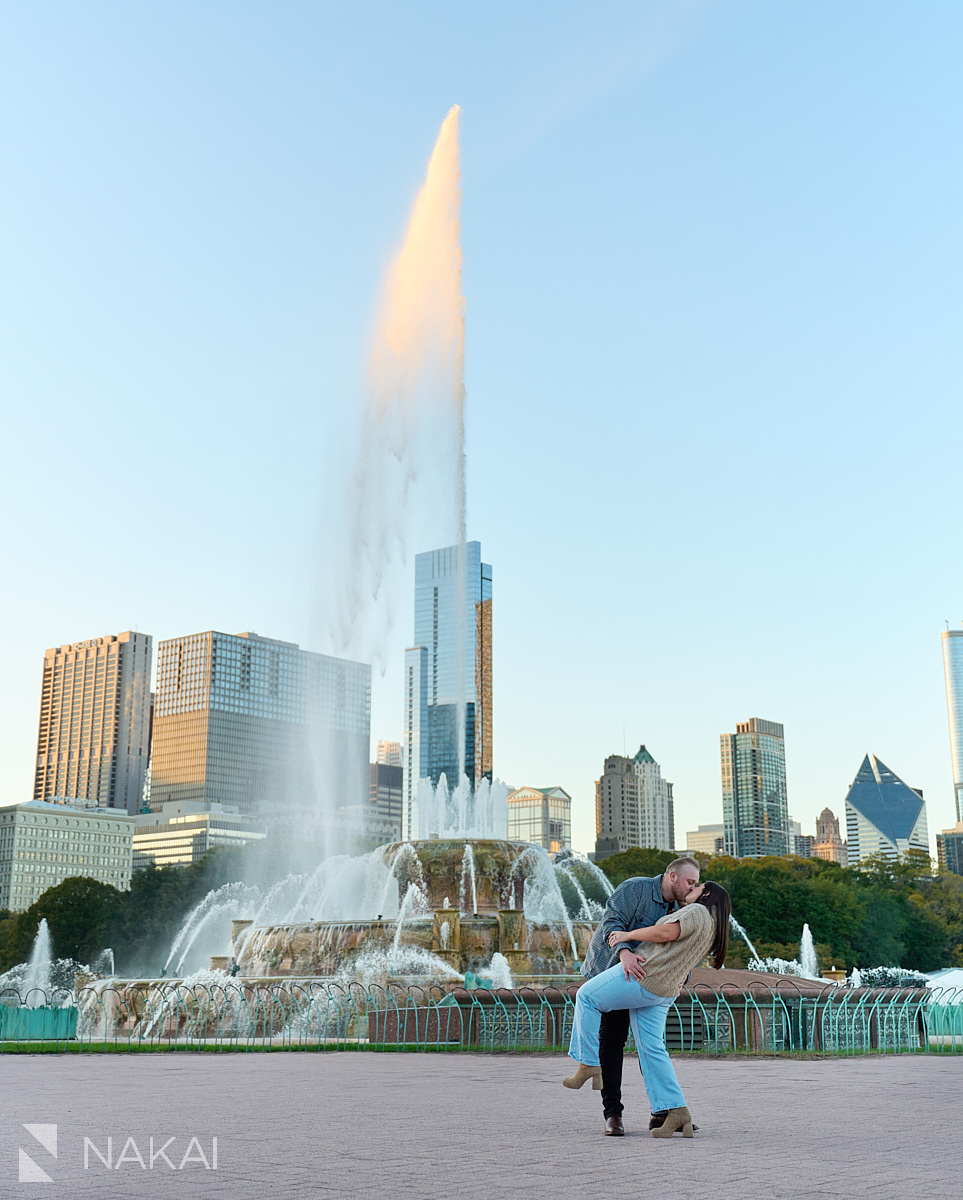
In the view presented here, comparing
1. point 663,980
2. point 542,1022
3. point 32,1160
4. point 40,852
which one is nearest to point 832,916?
point 542,1022

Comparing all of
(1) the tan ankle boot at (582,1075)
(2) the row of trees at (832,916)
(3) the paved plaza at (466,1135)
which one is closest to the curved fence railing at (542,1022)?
(3) the paved plaza at (466,1135)

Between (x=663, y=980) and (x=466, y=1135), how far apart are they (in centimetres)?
159

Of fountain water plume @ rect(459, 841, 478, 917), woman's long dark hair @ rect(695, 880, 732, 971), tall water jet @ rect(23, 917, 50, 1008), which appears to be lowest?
tall water jet @ rect(23, 917, 50, 1008)

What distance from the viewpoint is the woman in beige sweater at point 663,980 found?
822 cm

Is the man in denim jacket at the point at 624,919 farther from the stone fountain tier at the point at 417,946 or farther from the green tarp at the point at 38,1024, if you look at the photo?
the stone fountain tier at the point at 417,946

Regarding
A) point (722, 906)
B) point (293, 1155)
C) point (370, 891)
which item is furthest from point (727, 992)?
point (370, 891)

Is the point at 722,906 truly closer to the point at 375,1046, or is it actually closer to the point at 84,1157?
the point at 84,1157

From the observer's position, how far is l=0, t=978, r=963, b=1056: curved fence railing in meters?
18.2

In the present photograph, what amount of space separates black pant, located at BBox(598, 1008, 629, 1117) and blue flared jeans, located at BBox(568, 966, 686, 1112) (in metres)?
0.06

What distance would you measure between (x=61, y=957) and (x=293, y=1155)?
272 ft

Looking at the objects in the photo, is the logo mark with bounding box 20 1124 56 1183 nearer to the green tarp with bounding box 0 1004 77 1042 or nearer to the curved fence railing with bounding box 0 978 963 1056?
the curved fence railing with bounding box 0 978 963 1056

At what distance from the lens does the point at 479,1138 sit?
8.13 meters

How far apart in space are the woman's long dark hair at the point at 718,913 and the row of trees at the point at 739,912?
6271cm

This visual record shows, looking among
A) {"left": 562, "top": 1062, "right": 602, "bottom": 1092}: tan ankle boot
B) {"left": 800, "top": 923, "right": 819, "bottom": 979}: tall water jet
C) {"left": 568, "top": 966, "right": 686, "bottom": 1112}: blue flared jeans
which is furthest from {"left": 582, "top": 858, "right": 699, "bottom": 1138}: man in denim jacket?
{"left": 800, "top": 923, "right": 819, "bottom": 979}: tall water jet
